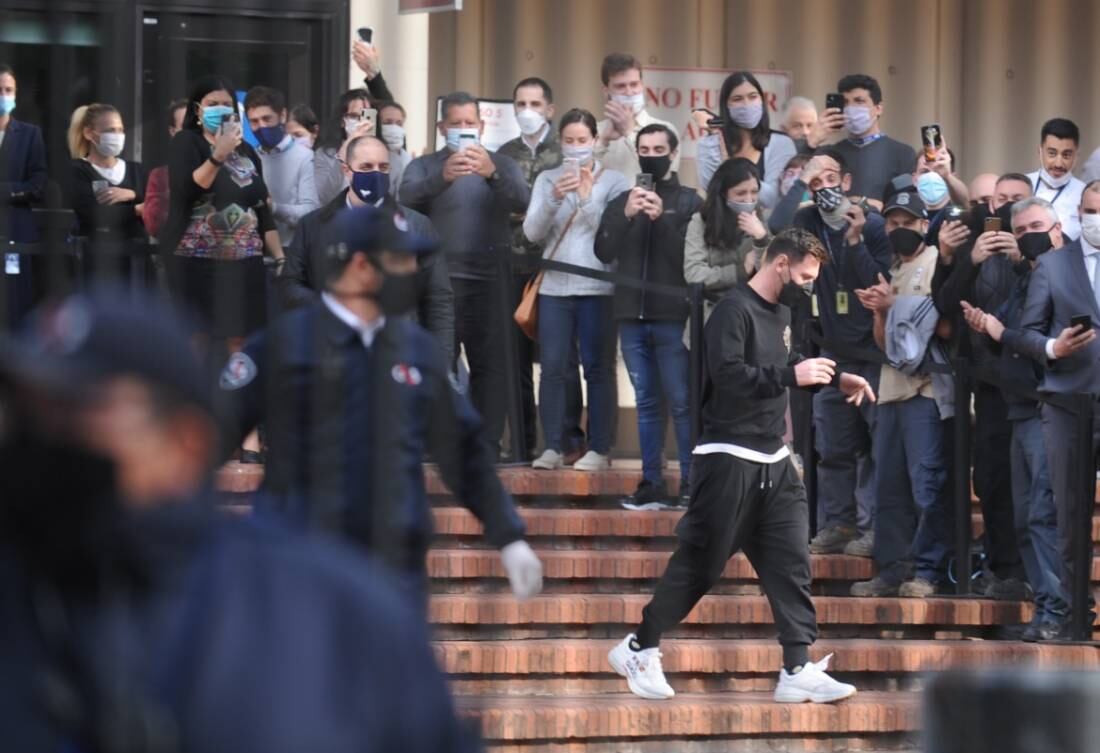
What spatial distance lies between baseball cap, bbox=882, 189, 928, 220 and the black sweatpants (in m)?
1.67

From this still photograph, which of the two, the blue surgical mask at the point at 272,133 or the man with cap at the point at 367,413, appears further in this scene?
the blue surgical mask at the point at 272,133

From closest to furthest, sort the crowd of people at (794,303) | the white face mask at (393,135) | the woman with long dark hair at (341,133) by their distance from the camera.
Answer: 1. the woman with long dark hair at (341,133)
2. the crowd of people at (794,303)
3. the white face mask at (393,135)

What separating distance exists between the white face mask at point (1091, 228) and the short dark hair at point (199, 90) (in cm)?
498

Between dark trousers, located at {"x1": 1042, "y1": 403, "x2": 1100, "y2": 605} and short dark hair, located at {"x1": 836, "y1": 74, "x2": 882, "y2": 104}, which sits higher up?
short dark hair, located at {"x1": 836, "y1": 74, "x2": 882, "y2": 104}

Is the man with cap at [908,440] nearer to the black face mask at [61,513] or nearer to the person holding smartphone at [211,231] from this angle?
the person holding smartphone at [211,231]

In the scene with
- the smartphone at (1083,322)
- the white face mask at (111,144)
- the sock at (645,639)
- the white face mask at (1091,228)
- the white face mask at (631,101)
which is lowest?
the sock at (645,639)

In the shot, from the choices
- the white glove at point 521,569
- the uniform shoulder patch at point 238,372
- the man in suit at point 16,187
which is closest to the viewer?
the man in suit at point 16,187

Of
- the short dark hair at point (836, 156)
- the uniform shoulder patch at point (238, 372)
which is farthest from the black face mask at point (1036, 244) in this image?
the uniform shoulder patch at point (238, 372)

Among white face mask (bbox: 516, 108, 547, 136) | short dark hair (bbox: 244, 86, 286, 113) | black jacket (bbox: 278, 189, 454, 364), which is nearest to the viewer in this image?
short dark hair (bbox: 244, 86, 286, 113)

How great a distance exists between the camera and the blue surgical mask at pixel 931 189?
8766 millimetres

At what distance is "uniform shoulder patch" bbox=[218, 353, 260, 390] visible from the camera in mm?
3729

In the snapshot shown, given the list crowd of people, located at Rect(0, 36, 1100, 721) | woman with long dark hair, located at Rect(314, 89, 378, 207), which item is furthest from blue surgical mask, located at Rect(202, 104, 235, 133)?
crowd of people, located at Rect(0, 36, 1100, 721)

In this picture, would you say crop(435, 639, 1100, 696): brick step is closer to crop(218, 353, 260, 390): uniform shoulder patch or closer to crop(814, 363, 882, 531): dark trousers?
crop(814, 363, 882, 531): dark trousers

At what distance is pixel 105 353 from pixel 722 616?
20.1 feet
